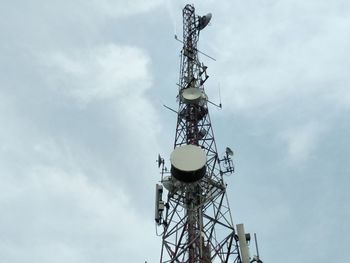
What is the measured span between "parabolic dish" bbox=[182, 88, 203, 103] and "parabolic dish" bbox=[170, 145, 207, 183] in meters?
4.77

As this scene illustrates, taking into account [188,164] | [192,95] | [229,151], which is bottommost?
[188,164]

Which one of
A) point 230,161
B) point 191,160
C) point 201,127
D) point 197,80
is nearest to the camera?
point 191,160

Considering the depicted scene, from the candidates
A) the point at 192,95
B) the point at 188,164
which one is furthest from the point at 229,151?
the point at 192,95

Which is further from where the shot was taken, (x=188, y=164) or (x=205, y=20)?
(x=205, y=20)

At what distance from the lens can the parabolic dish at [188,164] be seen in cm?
2378

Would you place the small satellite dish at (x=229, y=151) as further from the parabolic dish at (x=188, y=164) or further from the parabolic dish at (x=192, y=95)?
the parabolic dish at (x=192, y=95)

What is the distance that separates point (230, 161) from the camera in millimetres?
26328

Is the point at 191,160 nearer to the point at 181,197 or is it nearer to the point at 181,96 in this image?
the point at 181,197

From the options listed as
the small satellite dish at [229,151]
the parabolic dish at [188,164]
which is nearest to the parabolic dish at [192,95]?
the small satellite dish at [229,151]

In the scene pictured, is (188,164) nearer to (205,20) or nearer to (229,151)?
(229,151)

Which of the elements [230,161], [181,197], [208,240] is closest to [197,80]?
[230,161]

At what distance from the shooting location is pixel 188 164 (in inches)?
942

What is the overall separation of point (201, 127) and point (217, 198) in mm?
5110

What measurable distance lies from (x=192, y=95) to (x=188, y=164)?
600 centimetres
